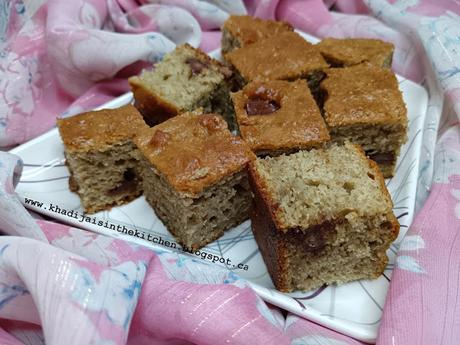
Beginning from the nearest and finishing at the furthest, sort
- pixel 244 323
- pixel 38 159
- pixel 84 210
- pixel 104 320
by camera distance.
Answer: pixel 104 320
pixel 244 323
pixel 84 210
pixel 38 159

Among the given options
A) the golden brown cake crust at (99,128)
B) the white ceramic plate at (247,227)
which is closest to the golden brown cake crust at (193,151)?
the golden brown cake crust at (99,128)

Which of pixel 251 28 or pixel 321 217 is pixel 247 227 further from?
pixel 251 28

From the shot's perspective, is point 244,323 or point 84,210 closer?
point 244,323

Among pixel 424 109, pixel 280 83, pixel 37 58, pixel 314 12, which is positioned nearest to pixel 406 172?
pixel 424 109

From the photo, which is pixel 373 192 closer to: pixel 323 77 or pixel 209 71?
pixel 323 77

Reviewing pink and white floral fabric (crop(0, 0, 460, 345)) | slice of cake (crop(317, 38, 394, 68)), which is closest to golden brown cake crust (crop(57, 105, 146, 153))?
pink and white floral fabric (crop(0, 0, 460, 345))
